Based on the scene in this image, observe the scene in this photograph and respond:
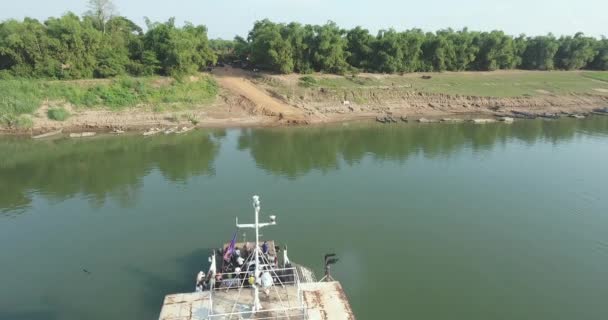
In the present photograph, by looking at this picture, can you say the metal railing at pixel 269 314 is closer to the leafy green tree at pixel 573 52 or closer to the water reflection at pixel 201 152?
the water reflection at pixel 201 152

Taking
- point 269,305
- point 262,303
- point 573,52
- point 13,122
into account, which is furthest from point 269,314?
point 573,52

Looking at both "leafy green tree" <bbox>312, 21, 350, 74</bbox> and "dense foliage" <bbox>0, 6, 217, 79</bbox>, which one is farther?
"leafy green tree" <bbox>312, 21, 350, 74</bbox>

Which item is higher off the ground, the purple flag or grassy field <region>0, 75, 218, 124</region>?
grassy field <region>0, 75, 218, 124</region>

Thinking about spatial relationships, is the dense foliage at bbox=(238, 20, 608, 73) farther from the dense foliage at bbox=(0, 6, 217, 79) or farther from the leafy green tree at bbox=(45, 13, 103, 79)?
the leafy green tree at bbox=(45, 13, 103, 79)

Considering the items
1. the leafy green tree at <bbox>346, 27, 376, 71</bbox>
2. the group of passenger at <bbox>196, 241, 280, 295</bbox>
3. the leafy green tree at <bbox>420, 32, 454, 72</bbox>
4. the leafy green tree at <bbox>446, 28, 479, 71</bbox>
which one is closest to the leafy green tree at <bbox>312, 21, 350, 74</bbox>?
the leafy green tree at <bbox>346, 27, 376, 71</bbox>

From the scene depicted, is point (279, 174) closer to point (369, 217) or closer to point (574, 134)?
point (369, 217)
